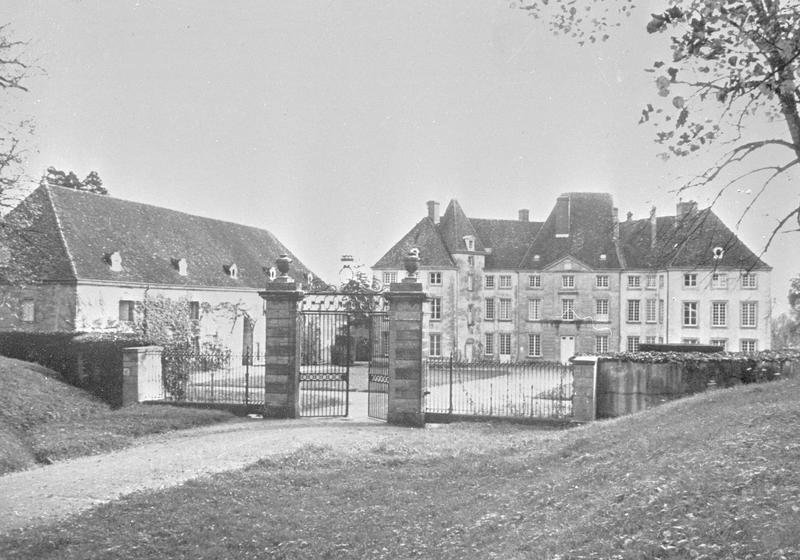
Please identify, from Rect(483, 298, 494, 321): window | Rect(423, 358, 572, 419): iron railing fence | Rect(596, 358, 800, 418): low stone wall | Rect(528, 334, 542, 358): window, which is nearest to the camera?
Rect(596, 358, 800, 418): low stone wall

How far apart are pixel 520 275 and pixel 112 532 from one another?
42151 millimetres

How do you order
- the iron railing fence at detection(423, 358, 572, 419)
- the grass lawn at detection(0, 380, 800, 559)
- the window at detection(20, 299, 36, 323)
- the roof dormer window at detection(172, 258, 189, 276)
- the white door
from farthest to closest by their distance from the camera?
1. the white door
2. the roof dormer window at detection(172, 258, 189, 276)
3. the window at detection(20, 299, 36, 323)
4. the iron railing fence at detection(423, 358, 572, 419)
5. the grass lawn at detection(0, 380, 800, 559)

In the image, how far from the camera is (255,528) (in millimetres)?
7418

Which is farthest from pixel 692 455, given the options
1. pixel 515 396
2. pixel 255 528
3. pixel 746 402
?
pixel 515 396

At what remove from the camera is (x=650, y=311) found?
148 feet

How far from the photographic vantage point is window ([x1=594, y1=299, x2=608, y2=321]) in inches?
1801

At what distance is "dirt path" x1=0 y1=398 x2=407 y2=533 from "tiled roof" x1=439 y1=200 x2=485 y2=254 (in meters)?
32.4

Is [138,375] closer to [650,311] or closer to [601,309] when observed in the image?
[601,309]

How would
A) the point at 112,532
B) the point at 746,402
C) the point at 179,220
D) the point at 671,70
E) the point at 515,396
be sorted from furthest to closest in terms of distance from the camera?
1. the point at 179,220
2. the point at 515,396
3. the point at 746,402
4. the point at 112,532
5. the point at 671,70

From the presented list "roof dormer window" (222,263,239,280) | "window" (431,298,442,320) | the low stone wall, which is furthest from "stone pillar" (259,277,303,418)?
"window" (431,298,442,320)

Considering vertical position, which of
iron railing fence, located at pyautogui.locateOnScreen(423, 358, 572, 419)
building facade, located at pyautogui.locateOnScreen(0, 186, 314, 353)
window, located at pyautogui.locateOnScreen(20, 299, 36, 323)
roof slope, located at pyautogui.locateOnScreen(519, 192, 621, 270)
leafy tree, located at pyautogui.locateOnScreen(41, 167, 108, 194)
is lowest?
iron railing fence, located at pyautogui.locateOnScreen(423, 358, 572, 419)

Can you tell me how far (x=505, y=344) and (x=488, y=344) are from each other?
1165 millimetres

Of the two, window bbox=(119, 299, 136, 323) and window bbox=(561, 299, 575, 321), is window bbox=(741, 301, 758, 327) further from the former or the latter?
window bbox=(119, 299, 136, 323)

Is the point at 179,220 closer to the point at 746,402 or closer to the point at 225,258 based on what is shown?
the point at 225,258
